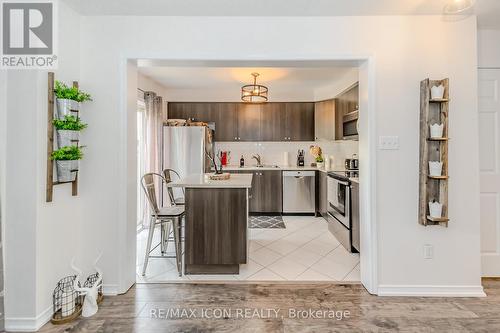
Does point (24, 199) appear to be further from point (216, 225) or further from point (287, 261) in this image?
point (287, 261)

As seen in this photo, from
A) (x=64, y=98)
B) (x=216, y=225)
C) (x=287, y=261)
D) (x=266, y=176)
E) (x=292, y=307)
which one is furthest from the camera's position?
(x=266, y=176)

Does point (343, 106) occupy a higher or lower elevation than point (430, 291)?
higher

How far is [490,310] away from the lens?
207 cm

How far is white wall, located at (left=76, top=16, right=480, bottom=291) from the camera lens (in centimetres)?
231

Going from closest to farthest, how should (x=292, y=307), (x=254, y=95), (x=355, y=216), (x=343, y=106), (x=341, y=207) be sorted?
(x=292, y=307) → (x=355, y=216) → (x=341, y=207) → (x=254, y=95) → (x=343, y=106)

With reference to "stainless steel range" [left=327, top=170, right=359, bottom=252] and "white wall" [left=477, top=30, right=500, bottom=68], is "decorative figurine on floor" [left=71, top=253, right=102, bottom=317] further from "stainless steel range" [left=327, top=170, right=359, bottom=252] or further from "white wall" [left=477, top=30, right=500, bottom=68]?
"white wall" [left=477, top=30, right=500, bottom=68]

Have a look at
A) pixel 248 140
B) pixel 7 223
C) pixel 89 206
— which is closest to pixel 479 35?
pixel 248 140

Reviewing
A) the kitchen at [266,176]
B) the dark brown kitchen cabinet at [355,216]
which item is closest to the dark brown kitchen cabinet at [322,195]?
the kitchen at [266,176]

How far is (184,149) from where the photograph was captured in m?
4.73

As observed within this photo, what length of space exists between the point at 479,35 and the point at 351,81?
182 centimetres

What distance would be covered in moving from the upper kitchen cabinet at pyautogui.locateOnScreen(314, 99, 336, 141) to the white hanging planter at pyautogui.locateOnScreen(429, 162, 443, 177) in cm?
251

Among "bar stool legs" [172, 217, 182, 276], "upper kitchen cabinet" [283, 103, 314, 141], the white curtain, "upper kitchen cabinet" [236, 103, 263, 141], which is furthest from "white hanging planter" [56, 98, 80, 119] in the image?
"upper kitchen cabinet" [283, 103, 314, 141]

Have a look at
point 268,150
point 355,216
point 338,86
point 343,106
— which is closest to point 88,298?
point 355,216

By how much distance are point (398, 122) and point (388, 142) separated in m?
0.20
